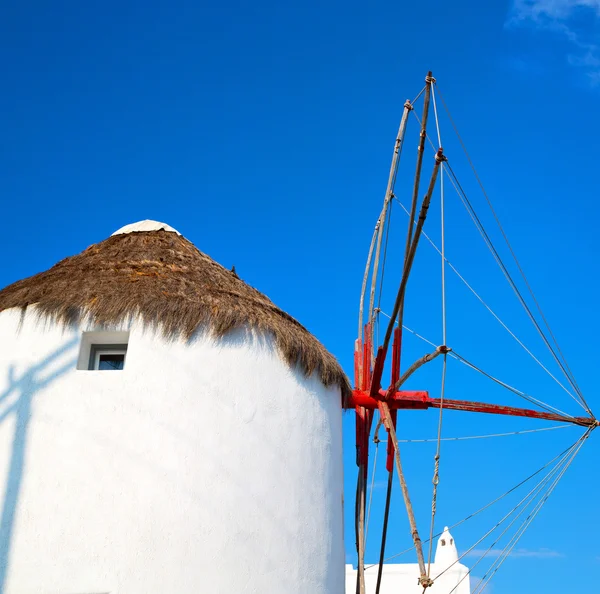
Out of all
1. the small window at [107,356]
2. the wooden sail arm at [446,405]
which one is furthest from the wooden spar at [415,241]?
the small window at [107,356]

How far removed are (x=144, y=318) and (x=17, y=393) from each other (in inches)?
57.0

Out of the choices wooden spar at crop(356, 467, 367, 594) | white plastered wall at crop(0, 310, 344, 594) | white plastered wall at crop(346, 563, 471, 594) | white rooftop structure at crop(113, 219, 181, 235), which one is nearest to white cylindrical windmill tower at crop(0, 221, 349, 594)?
white plastered wall at crop(0, 310, 344, 594)

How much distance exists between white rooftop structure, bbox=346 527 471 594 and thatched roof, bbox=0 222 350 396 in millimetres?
8593

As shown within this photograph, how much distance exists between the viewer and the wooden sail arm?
1102 cm

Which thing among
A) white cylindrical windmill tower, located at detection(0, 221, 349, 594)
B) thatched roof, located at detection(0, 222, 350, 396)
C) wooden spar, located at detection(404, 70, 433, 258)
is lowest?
white cylindrical windmill tower, located at detection(0, 221, 349, 594)

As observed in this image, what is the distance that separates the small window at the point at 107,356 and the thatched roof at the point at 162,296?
1.12 ft

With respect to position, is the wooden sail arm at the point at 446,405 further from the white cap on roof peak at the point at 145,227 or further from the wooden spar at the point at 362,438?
the white cap on roof peak at the point at 145,227

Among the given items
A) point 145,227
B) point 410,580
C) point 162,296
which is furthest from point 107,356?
point 410,580

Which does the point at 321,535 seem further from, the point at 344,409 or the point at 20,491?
the point at 20,491

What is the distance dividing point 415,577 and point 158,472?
35.6ft

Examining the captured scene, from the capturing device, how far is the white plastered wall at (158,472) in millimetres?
Result: 7273

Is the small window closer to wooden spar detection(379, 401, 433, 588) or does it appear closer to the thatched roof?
the thatched roof

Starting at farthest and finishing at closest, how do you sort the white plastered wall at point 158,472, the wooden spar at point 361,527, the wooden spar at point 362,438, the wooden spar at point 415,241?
1. the wooden spar at point 362,438
2. the wooden spar at point 361,527
3. the wooden spar at point 415,241
4. the white plastered wall at point 158,472

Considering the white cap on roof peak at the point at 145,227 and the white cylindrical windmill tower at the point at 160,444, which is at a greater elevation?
the white cap on roof peak at the point at 145,227
